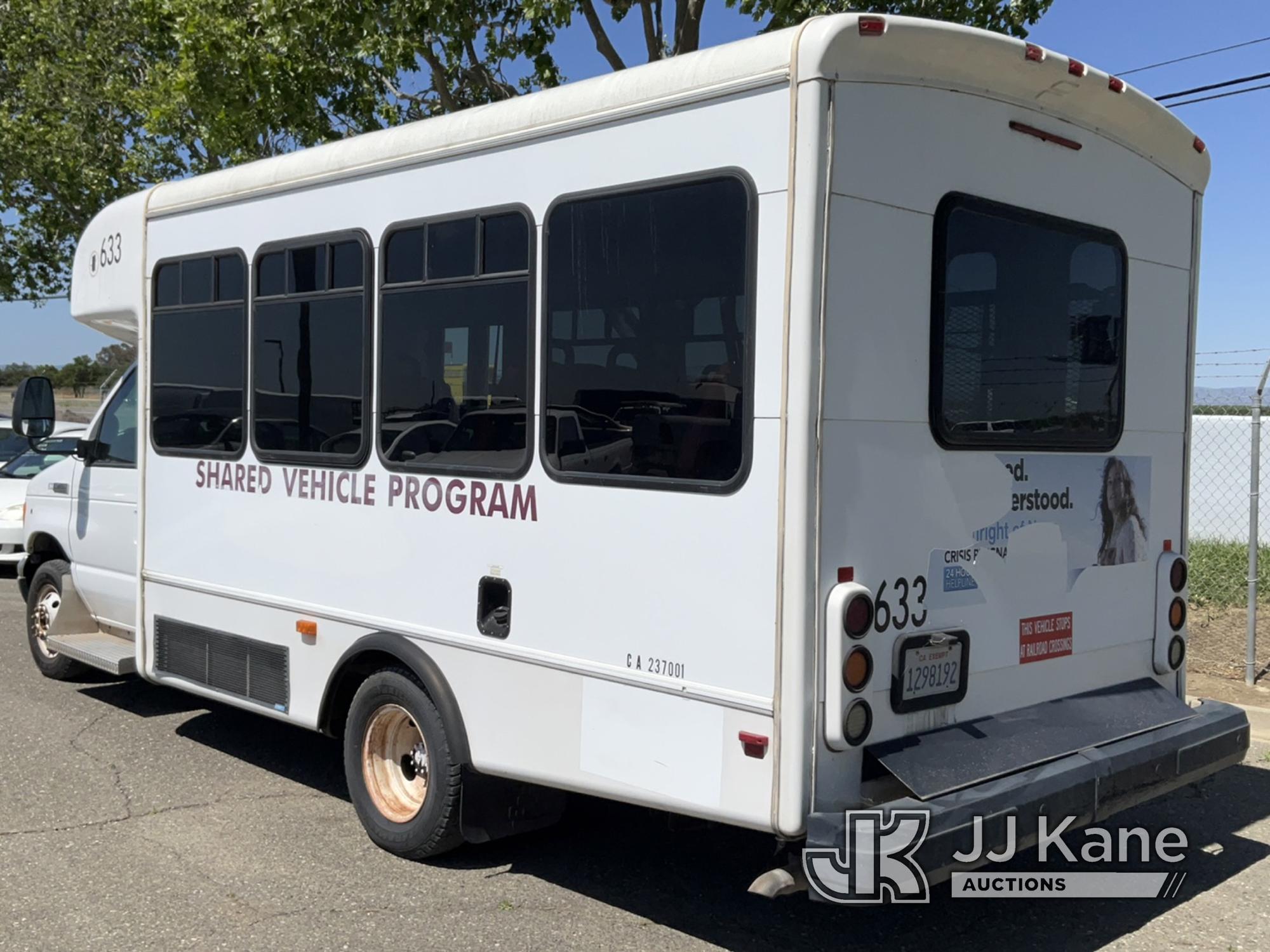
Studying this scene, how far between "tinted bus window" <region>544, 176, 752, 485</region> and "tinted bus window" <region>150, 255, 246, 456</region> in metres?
2.18

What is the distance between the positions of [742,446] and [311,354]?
7.94 feet

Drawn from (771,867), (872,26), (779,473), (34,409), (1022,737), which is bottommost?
(771,867)

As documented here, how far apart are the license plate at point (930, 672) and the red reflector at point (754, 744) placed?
45 centimetres

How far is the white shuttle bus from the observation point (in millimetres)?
3648

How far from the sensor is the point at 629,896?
459 centimetres

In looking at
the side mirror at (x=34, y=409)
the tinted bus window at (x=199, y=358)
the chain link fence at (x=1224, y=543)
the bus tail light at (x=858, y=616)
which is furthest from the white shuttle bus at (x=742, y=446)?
the chain link fence at (x=1224, y=543)

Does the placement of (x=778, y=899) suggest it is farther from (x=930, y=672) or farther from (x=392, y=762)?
(x=392, y=762)

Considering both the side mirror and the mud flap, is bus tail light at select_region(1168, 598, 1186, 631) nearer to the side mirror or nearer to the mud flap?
the mud flap

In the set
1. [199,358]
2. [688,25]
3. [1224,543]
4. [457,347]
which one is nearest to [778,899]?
[457,347]

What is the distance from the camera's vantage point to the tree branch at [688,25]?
960 centimetres

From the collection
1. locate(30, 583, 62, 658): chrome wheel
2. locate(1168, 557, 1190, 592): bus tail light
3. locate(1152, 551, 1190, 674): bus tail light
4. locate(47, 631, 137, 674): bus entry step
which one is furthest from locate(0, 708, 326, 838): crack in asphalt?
locate(1168, 557, 1190, 592): bus tail light

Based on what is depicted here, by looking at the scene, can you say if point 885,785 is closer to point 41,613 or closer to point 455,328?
point 455,328

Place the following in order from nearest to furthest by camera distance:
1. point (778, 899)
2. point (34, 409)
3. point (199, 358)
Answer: point (778, 899), point (199, 358), point (34, 409)

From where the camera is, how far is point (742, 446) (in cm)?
372
